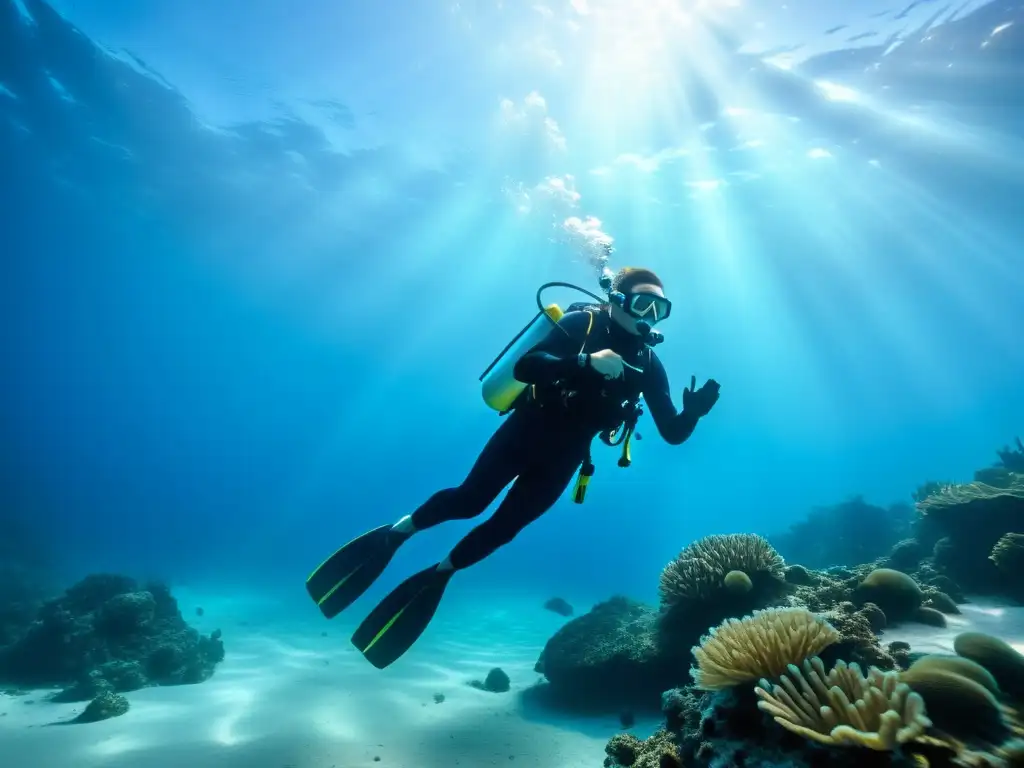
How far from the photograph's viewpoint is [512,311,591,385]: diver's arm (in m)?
4.29

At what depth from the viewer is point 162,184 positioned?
32531 mm

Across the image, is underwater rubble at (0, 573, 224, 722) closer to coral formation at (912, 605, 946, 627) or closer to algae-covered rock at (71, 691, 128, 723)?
algae-covered rock at (71, 691, 128, 723)

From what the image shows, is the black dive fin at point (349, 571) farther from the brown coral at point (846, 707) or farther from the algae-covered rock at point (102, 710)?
the algae-covered rock at point (102, 710)

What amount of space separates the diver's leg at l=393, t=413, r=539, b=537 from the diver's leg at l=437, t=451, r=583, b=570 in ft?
0.65

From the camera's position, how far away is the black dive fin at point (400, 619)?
4770mm

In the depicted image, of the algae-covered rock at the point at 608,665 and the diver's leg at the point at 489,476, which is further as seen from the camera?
the algae-covered rock at the point at 608,665

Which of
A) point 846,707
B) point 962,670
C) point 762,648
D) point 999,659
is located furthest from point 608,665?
point 846,707

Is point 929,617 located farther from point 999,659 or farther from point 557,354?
point 557,354

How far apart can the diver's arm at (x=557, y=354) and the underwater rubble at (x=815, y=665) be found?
2367mm

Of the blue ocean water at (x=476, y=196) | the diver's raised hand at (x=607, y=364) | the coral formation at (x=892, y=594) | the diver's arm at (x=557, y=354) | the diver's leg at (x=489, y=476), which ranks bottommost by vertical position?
the coral formation at (x=892, y=594)

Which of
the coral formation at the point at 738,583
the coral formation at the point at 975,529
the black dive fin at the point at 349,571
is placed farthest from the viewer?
the coral formation at the point at 975,529

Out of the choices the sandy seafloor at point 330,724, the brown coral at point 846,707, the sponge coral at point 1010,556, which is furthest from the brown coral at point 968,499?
the brown coral at point 846,707

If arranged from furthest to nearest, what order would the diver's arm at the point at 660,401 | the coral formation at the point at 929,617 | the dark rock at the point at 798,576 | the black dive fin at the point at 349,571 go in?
the dark rock at the point at 798,576
the diver's arm at the point at 660,401
the black dive fin at the point at 349,571
the coral formation at the point at 929,617

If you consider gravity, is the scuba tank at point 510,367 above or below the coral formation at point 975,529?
above
